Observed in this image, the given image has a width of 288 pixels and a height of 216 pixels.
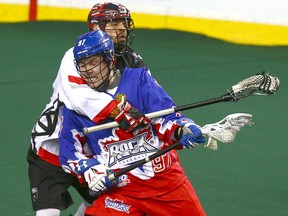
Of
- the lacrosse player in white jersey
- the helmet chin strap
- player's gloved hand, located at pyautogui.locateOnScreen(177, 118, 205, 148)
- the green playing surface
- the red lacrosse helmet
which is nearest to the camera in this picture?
player's gloved hand, located at pyautogui.locateOnScreen(177, 118, 205, 148)

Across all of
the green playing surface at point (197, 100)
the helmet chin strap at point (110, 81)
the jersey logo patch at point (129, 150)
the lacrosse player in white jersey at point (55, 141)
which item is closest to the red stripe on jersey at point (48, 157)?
the lacrosse player in white jersey at point (55, 141)

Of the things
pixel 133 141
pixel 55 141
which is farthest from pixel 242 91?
pixel 55 141

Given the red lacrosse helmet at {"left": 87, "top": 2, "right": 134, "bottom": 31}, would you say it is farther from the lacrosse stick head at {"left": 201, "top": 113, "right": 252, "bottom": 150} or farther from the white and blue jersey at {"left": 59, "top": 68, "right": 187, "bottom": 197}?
the lacrosse stick head at {"left": 201, "top": 113, "right": 252, "bottom": 150}

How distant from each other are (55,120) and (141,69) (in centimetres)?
60

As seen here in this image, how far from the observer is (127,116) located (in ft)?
13.3

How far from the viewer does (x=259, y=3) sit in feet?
31.6

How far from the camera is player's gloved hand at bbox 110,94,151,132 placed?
4.06 m

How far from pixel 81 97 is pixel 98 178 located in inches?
14.6

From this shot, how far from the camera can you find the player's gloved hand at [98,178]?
411 cm

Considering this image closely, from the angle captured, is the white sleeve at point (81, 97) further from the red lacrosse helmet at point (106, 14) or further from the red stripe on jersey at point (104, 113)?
the red lacrosse helmet at point (106, 14)

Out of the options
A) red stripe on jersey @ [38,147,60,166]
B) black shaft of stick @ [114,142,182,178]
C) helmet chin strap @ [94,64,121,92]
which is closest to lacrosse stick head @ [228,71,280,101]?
black shaft of stick @ [114,142,182,178]

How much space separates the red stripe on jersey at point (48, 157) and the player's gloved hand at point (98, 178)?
50 cm

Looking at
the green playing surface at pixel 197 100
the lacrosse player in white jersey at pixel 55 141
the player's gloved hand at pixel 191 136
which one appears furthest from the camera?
the green playing surface at pixel 197 100

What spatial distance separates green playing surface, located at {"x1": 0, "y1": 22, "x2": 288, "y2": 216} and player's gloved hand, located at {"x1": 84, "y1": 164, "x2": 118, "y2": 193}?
4.83ft
